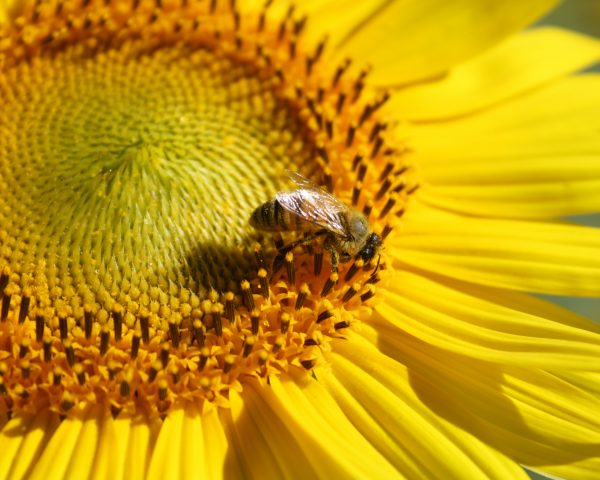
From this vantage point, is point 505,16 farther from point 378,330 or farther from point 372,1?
point 378,330

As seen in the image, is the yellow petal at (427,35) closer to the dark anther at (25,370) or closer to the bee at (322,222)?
the bee at (322,222)

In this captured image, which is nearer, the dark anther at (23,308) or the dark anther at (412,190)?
the dark anther at (23,308)

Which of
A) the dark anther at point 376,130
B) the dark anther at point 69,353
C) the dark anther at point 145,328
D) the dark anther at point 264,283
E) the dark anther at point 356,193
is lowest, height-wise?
the dark anther at point 69,353

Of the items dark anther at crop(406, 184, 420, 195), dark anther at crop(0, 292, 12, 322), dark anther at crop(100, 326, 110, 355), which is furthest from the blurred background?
dark anther at crop(0, 292, 12, 322)

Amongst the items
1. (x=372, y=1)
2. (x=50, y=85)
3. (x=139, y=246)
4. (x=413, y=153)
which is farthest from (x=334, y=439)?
(x=372, y=1)

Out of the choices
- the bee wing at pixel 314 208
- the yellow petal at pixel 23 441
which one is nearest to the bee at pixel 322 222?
the bee wing at pixel 314 208

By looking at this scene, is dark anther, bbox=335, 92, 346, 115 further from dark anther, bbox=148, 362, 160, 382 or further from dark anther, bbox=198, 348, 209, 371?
dark anther, bbox=148, 362, 160, 382

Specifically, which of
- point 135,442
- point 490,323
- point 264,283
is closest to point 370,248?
point 264,283
